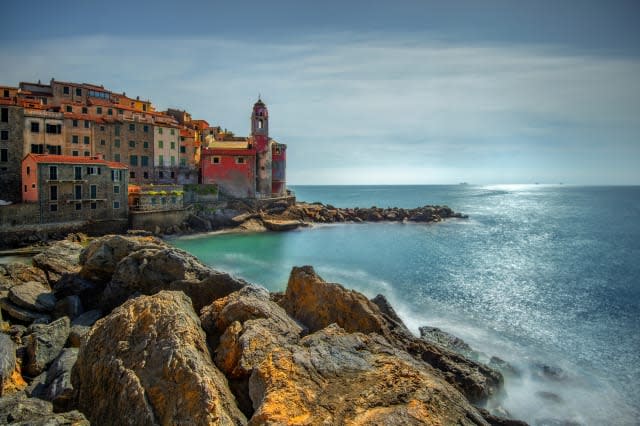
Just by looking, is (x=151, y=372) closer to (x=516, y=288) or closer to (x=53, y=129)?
(x=516, y=288)

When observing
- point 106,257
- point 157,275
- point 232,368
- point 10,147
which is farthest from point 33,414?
point 10,147

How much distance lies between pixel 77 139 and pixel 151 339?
1961 inches

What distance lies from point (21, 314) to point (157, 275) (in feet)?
18.0

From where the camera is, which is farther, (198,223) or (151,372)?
(198,223)

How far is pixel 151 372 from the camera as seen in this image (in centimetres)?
692

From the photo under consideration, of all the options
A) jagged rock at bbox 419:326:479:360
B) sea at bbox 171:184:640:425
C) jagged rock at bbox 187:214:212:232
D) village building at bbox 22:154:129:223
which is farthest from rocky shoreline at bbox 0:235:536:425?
jagged rock at bbox 187:214:212:232

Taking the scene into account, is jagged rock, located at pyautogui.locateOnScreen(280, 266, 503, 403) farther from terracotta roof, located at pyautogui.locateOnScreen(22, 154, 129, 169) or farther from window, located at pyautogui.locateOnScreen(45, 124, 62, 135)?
window, located at pyautogui.locateOnScreen(45, 124, 62, 135)

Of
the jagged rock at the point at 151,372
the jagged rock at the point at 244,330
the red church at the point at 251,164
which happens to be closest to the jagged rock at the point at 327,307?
the jagged rock at the point at 244,330

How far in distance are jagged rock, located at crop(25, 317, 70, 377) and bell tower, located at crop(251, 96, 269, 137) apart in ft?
172

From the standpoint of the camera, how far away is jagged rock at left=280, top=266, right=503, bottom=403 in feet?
40.3

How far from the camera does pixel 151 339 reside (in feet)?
24.7

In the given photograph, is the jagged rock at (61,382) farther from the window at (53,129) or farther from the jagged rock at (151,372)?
the window at (53,129)

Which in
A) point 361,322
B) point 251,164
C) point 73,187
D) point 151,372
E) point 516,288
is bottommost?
point 516,288

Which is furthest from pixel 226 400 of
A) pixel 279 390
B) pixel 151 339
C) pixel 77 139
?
pixel 77 139
